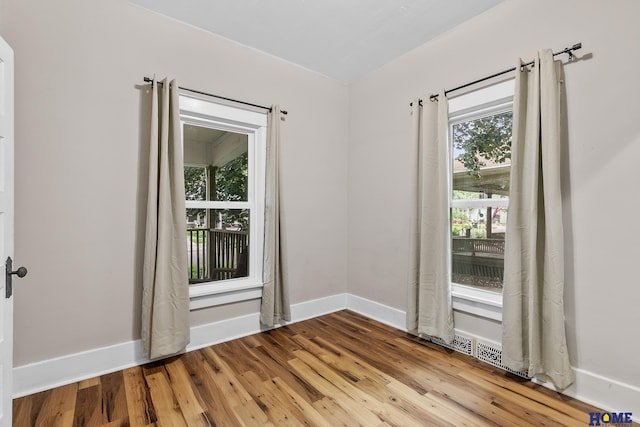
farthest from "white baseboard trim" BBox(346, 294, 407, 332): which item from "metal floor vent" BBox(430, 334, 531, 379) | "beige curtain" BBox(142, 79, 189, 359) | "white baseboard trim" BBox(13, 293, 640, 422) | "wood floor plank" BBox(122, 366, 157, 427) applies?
"wood floor plank" BBox(122, 366, 157, 427)

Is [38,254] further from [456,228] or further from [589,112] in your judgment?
[589,112]

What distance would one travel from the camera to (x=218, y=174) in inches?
118

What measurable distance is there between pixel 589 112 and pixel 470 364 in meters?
1.93

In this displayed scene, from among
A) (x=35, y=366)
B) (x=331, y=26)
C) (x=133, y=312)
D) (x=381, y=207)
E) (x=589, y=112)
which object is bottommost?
(x=35, y=366)

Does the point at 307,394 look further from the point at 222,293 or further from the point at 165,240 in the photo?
the point at 165,240

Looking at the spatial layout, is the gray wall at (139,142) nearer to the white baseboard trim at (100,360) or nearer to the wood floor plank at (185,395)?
the white baseboard trim at (100,360)

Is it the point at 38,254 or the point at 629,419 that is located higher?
the point at 38,254

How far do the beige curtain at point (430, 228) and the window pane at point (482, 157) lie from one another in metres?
0.22

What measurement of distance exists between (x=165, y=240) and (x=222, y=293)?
0.76 meters

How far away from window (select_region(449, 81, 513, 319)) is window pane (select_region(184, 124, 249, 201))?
200 centimetres

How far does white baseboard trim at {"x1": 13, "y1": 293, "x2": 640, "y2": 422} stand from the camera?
6.09 feet

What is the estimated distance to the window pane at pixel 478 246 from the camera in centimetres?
259

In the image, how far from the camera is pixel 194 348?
268 cm

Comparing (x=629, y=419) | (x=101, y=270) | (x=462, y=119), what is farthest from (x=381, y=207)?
(x=101, y=270)
